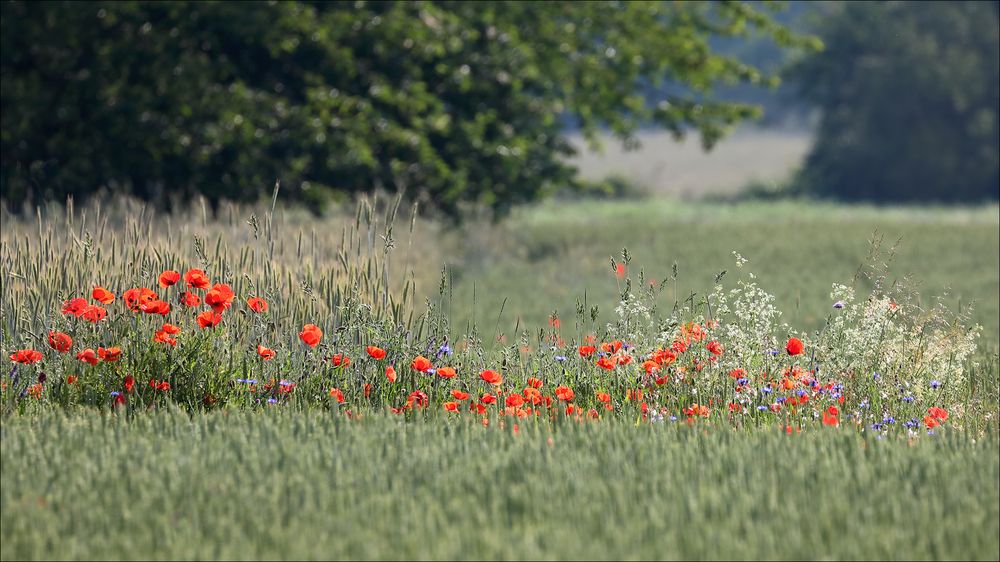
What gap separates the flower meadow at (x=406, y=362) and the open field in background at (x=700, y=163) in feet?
136

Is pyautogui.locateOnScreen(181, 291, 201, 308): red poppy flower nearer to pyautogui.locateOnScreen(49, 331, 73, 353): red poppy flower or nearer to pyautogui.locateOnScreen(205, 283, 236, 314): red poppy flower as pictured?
pyautogui.locateOnScreen(205, 283, 236, 314): red poppy flower

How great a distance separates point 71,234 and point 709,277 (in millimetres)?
10049

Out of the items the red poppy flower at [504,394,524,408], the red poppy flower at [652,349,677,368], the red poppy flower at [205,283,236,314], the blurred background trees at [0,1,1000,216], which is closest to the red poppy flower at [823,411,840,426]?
the red poppy flower at [652,349,677,368]

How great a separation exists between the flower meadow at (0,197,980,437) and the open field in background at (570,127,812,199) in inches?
1633

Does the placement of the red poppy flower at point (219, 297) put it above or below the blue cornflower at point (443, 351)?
above

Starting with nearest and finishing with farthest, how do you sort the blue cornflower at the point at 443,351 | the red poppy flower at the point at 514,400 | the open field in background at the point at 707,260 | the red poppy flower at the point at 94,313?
1. the red poppy flower at the point at 514,400
2. the red poppy flower at the point at 94,313
3. the blue cornflower at the point at 443,351
4. the open field in background at the point at 707,260

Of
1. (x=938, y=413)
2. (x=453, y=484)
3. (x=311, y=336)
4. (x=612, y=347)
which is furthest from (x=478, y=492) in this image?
(x=938, y=413)

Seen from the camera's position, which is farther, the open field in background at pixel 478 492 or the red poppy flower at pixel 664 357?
the red poppy flower at pixel 664 357

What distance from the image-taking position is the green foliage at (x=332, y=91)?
54.7 ft

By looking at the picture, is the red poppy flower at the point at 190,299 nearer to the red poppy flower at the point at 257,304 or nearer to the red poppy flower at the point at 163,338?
the red poppy flower at the point at 163,338

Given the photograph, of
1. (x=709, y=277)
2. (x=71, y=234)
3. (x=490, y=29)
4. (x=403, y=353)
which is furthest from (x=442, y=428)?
(x=490, y=29)

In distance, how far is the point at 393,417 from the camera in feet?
20.6

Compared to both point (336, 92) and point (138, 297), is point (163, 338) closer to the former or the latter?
point (138, 297)

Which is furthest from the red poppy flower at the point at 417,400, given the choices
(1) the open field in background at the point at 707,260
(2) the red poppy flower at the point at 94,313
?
(1) the open field in background at the point at 707,260
